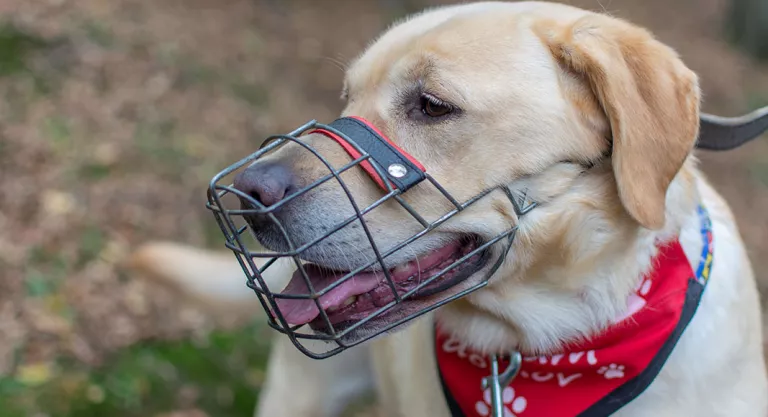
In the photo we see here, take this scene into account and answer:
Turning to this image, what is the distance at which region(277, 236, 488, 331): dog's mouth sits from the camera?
5.96ft

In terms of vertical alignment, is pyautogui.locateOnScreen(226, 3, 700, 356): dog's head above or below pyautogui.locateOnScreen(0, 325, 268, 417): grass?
above

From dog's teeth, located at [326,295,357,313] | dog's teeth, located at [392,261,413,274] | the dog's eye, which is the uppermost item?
the dog's eye

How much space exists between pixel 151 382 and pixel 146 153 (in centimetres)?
220

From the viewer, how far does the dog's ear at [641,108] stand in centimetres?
176

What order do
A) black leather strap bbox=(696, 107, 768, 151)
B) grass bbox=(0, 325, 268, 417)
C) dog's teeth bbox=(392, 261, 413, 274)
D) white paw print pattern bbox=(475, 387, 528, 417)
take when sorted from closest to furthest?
dog's teeth bbox=(392, 261, 413, 274)
white paw print pattern bbox=(475, 387, 528, 417)
black leather strap bbox=(696, 107, 768, 151)
grass bbox=(0, 325, 268, 417)

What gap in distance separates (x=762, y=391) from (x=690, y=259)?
0.43 metres

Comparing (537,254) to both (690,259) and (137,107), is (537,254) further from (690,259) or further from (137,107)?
(137,107)

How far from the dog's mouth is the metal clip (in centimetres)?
31

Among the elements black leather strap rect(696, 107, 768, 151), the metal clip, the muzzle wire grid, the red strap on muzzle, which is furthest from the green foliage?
black leather strap rect(696, 107, 768, 151)

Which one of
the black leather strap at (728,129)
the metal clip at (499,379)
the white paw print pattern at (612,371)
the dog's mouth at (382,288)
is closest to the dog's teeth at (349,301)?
the dog's mouth at (382,288)

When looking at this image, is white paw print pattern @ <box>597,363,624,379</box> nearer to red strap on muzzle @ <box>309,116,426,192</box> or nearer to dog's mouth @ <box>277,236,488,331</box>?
dog's mouth @ <box>277,236,488,331</box>

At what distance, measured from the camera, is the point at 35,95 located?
5.44 m

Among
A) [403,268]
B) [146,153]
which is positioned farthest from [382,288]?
[146,153]

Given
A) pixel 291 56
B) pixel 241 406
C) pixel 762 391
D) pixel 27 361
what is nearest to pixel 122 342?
pixel 27 361
